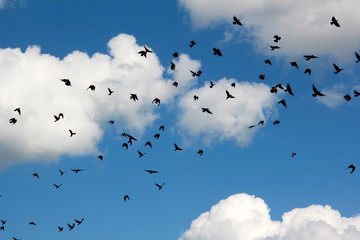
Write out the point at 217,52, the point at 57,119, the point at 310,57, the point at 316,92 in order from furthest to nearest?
the point at 57,119 < the point at 217,52 < the point at 310,57 < the point at 316,92

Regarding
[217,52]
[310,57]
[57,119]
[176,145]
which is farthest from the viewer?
[57,119]

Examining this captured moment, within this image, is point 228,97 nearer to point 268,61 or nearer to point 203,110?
point 203,110

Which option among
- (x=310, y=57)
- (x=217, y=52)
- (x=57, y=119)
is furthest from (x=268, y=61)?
(x=57, y=119)

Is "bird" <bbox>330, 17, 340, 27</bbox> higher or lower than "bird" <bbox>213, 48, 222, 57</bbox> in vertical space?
lower

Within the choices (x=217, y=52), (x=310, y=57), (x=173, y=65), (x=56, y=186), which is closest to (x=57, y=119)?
(x=56, y=186)

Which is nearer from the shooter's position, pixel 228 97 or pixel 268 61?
pixel 228 97

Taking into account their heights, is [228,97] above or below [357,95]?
above

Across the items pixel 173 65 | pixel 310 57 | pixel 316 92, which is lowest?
pixel 316 92

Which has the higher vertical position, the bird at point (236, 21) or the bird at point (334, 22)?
the bird at point (236, 21)

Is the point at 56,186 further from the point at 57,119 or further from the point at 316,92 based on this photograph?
the point at 316,92

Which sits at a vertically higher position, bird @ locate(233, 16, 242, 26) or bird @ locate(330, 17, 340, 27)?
bird @ locate(233, 16, 242, 26)

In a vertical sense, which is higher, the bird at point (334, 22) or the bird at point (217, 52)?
the bird at point (217, 52)

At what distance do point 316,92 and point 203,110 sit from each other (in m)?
11.7

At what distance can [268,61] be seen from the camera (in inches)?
1561
